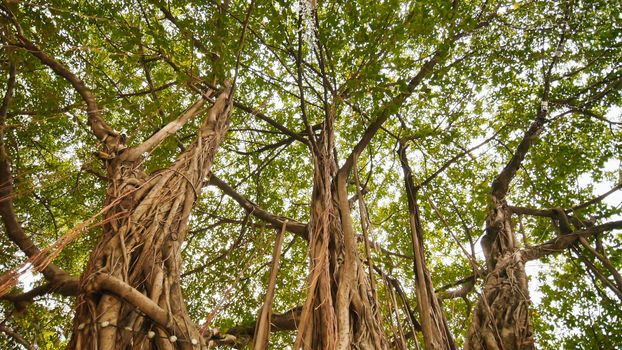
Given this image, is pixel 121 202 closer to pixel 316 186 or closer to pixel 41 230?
pixel 316 186

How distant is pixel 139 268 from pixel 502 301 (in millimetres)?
2130

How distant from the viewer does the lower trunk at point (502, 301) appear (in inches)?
88.0

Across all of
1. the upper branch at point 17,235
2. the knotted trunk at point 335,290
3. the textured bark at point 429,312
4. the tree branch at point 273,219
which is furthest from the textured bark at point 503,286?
the upper branch at point 17,235

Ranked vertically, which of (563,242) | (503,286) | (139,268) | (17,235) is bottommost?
(139,268)

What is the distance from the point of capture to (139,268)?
1.56 m

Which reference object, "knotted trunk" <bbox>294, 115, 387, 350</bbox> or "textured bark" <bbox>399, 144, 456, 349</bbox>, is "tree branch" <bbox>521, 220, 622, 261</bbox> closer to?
"textured bark" <bbox>399, 144, 456, 349</bbox>

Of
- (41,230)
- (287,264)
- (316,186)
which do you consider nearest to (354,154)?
(316,186)

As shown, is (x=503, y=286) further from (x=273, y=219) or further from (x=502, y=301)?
(x=273, y=219)

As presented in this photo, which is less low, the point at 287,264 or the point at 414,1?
the point at 414,1

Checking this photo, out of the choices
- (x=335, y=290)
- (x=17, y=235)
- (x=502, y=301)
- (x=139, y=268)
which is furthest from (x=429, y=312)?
(x=17, y=235)

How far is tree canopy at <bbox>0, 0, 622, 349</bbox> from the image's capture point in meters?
2.03

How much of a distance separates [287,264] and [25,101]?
9.15 ft

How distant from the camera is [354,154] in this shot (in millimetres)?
2400

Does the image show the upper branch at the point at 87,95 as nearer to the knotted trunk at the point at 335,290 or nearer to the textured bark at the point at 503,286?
the knotted trunk at the point at 335,290
